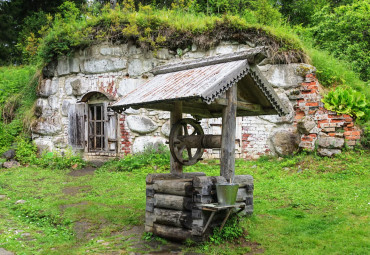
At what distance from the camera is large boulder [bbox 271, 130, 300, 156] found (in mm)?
9711

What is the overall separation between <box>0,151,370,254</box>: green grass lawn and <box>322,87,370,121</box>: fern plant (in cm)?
116

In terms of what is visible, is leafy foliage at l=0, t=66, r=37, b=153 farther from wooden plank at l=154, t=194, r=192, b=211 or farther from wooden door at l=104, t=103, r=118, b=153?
wooden plank at l=154, t=194, r=192, b=211

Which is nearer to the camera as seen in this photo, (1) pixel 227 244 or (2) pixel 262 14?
(1) pixel 227 244

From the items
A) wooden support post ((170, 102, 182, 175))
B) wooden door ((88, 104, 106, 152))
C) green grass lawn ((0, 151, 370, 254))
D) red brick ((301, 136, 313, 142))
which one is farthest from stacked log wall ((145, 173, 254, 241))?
wooden door ((88, 104, 106, 152))

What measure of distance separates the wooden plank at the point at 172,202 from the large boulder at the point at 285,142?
18.9ft

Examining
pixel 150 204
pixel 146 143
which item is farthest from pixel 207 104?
pixel 146 143

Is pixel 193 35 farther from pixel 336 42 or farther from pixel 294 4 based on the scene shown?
pixel 294 4

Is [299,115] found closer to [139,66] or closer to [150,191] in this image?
[139,66]

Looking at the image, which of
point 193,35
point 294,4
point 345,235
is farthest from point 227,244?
point 294,4

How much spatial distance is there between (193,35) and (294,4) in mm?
9950

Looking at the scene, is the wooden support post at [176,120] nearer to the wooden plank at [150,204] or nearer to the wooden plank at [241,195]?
the wooden plank at [150,204]

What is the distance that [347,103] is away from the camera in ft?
30.0

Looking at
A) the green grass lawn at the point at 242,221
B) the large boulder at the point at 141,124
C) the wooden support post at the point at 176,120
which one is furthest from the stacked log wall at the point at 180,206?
the large boulder at the point at 141,124

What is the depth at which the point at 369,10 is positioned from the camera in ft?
43.3
